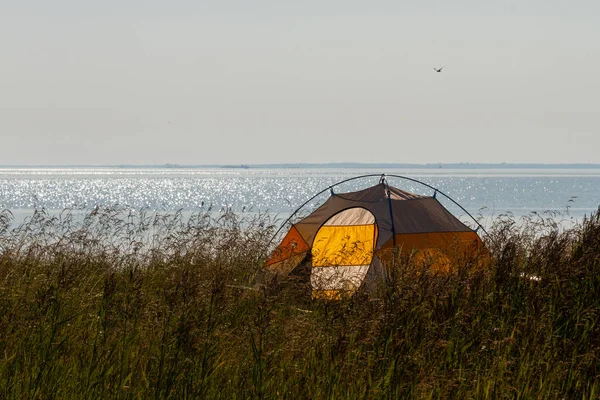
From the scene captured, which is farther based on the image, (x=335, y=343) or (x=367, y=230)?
(x=367, y=230)

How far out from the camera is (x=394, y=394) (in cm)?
412

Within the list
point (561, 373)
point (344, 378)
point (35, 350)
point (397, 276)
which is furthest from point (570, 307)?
point (35, 350)

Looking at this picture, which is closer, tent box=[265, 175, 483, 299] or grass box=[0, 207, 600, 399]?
grass box=[0, 207, 600, 399]

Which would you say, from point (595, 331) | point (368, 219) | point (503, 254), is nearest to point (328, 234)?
point (368, 219)

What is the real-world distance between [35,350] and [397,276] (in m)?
2.28

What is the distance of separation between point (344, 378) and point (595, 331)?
1754 mm

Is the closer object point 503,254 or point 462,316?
point 462,316

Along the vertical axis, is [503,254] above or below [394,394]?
above

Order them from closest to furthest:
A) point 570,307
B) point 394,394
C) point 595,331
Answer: point 394,394
point 595,331
point 570,307

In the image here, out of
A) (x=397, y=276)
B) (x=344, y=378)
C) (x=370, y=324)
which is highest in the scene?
(x=397, y=276)

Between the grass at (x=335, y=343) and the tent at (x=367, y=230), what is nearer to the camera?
the grass at (x=335, y=343)

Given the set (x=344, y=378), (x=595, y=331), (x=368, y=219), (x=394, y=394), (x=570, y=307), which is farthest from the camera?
(x=368, y=219)

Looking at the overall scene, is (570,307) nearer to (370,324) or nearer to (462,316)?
(462,316)

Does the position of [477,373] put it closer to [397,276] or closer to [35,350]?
[397,276]
